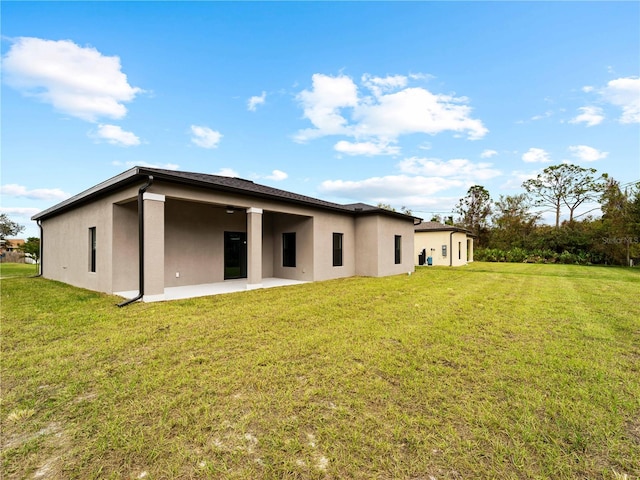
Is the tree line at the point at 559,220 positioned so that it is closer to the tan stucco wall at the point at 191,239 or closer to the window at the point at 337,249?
the tan stucco wall at the point at 191,239

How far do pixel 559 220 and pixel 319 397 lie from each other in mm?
36995

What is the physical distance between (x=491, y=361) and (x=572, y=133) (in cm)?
1825

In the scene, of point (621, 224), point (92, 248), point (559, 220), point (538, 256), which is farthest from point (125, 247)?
point (559, 220)

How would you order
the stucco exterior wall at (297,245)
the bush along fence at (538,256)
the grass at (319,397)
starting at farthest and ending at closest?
the bush along fence at (538,256) < the stucco exterior wall at (297,245) < the grass at (319,397)

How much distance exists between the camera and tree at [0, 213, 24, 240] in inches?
1613

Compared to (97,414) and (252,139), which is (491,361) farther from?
(252,139)

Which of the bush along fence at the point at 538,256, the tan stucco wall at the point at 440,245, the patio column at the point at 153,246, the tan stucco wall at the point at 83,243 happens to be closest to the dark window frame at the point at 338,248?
the patio column at the point at 153,246

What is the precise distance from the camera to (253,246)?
8.96m

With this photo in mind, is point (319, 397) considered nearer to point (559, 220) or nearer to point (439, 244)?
point (439, 244)

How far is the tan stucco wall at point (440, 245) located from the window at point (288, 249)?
12.0 m

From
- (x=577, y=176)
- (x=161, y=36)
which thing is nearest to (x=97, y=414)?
(x=161, y=36)

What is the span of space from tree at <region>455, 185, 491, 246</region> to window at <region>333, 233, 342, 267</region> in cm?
2601

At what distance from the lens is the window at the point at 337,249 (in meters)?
12.2

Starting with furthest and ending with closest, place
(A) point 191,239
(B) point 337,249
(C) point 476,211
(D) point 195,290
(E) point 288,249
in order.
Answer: (C) point 476,211 < (B) point 337,249 < (E) point 288,249 < (A) point 191,239 < (D) point 195,290
